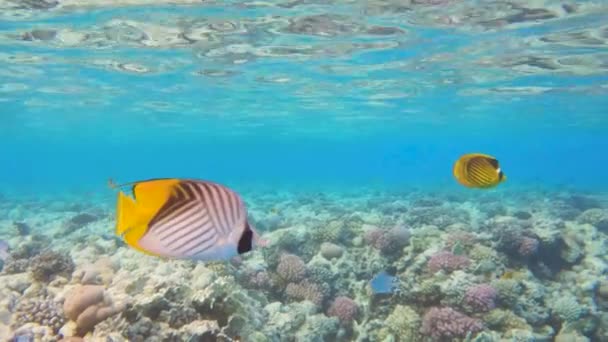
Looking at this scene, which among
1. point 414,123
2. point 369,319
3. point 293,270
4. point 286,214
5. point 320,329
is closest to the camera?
point 320,329

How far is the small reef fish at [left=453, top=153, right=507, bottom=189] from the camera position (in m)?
3.62

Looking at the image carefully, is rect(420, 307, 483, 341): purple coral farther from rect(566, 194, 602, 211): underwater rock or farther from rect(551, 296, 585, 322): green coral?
rect(566, 194, 602, 211): underwater rock

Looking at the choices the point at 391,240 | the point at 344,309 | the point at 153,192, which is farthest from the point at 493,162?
the point at 391,240

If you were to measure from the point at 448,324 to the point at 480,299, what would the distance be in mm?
799

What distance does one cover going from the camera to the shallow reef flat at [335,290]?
4.62m

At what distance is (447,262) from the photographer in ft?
25.8

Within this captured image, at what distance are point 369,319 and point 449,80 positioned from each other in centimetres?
2002

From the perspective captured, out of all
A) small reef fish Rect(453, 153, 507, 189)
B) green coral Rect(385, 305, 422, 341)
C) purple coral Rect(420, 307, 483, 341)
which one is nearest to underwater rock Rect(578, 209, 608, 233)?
purple coral Rect(420, 307, 483, 341)

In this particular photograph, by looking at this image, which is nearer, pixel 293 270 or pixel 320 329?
pixel 320 329

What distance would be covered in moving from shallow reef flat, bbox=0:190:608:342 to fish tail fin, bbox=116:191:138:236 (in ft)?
9.95

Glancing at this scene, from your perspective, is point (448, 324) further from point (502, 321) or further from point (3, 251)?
point (3, 251)

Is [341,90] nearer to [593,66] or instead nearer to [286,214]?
[286,214]

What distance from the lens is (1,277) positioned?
649 centimetres

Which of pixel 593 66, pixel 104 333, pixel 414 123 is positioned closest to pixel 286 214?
pixel 104 333
